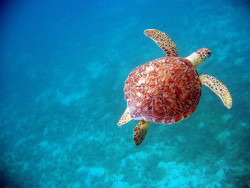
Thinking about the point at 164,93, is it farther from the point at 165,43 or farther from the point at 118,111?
the point at 118,111

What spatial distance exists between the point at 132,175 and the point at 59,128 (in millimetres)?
4607

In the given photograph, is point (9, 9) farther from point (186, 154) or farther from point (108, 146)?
point (186, 154)

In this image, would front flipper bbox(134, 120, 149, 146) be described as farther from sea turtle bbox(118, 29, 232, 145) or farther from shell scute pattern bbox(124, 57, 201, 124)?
shell scute pattern bbox(124, 57, 201, 124)

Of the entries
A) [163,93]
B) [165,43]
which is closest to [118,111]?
[165,43]

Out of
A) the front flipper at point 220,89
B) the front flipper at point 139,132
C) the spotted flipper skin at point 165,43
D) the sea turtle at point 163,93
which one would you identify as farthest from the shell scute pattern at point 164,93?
the spotted flipper skin at point 165,43

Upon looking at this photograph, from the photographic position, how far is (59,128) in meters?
7.94

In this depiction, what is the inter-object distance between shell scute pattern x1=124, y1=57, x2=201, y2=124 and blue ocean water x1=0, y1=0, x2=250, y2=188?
2.78 m

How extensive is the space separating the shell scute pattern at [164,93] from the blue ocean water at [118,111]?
2.78m

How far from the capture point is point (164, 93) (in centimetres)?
275

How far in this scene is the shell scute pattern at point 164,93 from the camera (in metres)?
2.77

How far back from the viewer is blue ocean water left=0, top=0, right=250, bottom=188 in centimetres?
489

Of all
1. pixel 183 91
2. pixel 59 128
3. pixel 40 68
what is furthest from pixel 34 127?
pixel 183 91

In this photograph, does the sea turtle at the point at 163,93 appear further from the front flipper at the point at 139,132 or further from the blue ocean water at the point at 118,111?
the blue ocean water at the point at 118,111

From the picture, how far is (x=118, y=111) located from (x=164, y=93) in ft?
14.0
